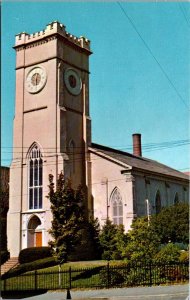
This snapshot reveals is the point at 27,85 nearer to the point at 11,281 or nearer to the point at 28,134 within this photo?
the point at 28,134

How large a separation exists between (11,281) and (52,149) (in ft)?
49.1

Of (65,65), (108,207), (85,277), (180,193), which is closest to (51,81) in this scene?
(65,65)

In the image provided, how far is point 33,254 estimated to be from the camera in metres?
24.5

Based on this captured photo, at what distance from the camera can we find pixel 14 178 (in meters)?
29.6

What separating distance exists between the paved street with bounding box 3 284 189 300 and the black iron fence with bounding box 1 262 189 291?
45 centimetres

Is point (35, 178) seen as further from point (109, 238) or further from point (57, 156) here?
point (109, 238)

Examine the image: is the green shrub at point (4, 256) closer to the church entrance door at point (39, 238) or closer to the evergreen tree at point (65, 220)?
the church entrance door at point (39, 238)

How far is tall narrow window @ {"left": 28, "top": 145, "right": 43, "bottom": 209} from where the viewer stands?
2905 cm

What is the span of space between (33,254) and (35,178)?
604cm

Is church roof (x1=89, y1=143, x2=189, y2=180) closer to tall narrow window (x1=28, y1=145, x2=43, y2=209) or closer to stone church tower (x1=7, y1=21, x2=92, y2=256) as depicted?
stone church tower (x1=7, y1=21, x2=92, y2=256)

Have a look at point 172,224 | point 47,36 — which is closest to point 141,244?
point 172,224

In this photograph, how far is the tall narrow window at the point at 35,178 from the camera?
29.0 metres

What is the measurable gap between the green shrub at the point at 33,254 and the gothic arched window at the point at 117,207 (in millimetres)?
6999

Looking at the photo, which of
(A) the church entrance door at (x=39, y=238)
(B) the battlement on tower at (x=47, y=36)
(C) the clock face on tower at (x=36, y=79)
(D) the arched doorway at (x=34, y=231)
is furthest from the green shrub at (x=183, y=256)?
(C) the clock face on tower at (x=36, y=79)
